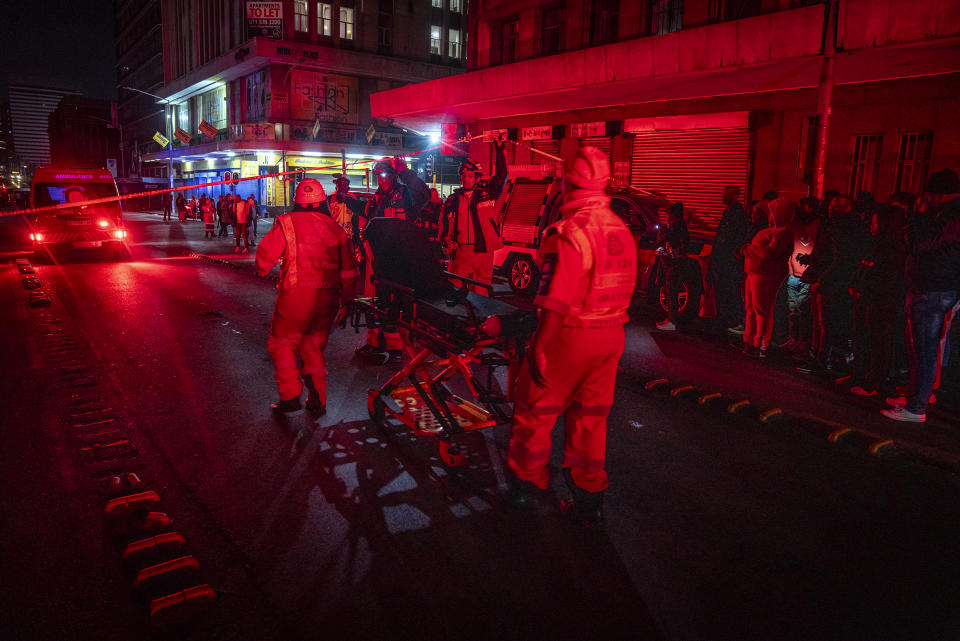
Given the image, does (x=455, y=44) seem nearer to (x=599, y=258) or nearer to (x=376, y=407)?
(x=376, y=407)

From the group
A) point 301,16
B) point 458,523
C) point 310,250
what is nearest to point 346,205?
point 310,250

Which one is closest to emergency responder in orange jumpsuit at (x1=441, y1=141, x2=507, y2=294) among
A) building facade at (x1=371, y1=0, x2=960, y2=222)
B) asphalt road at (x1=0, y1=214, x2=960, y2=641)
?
asphalt road at (x1=0, y1=214, x2=960, y2=641)

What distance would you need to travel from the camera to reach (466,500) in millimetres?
4016

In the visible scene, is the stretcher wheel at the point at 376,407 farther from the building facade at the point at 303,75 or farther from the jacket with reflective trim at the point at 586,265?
the building facade at the point at 303,75

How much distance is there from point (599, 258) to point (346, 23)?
5200 centimetres

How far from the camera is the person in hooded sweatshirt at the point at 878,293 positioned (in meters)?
6.08

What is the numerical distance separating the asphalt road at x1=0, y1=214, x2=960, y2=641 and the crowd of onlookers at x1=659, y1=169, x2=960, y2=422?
1.88 ft

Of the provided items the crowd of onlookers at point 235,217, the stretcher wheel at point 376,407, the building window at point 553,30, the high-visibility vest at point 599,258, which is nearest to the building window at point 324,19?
the crowd of onlookers at point 235,217

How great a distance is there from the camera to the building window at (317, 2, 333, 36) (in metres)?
47.7

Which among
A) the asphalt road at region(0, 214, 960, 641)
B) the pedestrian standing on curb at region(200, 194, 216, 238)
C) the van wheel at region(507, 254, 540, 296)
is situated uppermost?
the pedestrian standing on curb at region(200, 194, 216, 238)

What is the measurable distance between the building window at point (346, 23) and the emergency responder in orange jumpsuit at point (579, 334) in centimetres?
5129

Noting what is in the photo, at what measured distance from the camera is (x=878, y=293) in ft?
20.4

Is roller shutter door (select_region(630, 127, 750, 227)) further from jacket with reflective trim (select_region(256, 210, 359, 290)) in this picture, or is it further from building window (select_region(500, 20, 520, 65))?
jacket with reflective trim (select_region(256, 210, 359, 290))

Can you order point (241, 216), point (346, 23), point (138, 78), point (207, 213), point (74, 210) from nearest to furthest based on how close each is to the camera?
point (74, 210) < point (241, 216) < point (207, 213) < point (346, 23) < point (138, 78)
